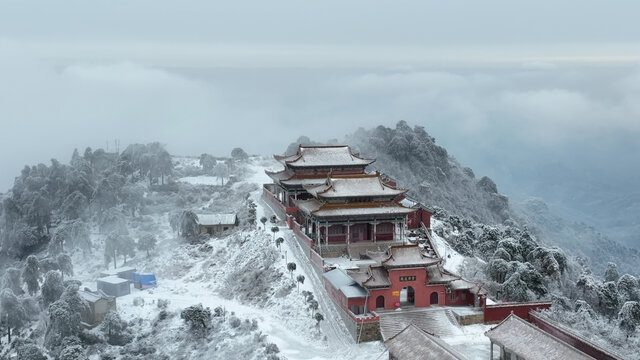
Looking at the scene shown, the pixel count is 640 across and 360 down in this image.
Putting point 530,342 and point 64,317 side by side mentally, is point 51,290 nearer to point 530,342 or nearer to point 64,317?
point 64,317

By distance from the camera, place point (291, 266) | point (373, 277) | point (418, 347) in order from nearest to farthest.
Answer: point (418, 347) → point (373, 277) → point (291, 266)

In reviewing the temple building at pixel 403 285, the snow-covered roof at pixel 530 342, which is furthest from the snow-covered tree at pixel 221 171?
the snow-covered roof at pixel 530 342

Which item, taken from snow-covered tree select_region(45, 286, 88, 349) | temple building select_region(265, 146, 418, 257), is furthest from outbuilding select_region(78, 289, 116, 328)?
temple building select_region(265, 146, 418, 257)

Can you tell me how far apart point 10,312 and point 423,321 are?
→ 34.5m

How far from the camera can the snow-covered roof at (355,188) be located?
55406 millimetres

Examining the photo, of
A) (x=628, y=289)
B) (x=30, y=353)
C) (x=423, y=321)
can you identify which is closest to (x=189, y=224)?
(x=30, y=353)

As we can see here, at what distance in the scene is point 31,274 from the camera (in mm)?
58844

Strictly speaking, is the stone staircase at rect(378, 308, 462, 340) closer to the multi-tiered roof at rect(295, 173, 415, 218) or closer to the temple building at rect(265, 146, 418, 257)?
the temple building at rect(265, 146, 418, 257)

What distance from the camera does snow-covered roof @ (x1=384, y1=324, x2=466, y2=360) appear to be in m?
33.6

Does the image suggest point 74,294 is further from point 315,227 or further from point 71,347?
point 315,227

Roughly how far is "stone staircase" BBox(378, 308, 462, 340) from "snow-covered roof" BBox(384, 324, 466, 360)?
4.78 meters

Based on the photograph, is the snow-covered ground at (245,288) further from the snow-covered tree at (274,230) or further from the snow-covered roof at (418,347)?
the snow-covered roof at (418,347)

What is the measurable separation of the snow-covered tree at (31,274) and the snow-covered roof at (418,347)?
37.3 meters

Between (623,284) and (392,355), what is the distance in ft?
114
